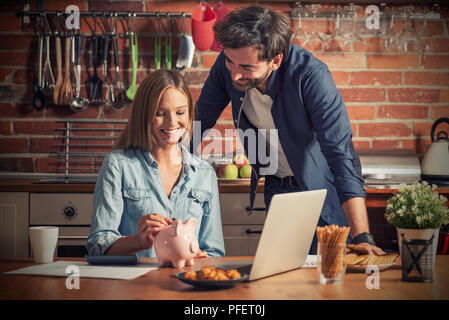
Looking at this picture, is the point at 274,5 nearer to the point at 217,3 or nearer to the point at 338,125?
the point at 217,3

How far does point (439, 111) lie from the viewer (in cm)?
306

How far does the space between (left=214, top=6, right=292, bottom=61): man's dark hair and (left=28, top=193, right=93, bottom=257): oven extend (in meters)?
1.23

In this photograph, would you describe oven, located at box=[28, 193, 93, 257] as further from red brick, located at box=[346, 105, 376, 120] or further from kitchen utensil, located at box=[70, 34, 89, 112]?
red brick, located at box=[346, 105, 376, 120]

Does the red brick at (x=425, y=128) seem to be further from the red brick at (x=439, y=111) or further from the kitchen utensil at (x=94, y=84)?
the kitchen utensil at (x=94, y=84)

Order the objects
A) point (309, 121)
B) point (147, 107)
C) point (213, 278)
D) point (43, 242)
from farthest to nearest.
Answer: point (309, 121)
point (147, 107)
point (43, 242)
point (213, 278)

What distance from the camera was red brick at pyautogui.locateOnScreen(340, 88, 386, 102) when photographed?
9.95 feet

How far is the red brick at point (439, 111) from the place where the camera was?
3.06 metres

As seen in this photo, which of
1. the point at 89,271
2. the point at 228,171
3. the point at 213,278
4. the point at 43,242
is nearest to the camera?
the point at 213,278

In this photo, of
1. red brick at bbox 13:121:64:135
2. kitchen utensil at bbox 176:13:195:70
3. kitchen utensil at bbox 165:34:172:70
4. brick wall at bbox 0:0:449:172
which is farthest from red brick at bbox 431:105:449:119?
red brick at bbox 13:121:64:135

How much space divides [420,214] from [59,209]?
5.81ft

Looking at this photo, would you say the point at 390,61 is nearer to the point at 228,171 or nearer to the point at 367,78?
the point at 367,78

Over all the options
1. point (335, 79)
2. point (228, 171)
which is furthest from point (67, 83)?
point (335, 79)

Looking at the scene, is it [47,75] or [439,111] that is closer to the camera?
[47,75]
